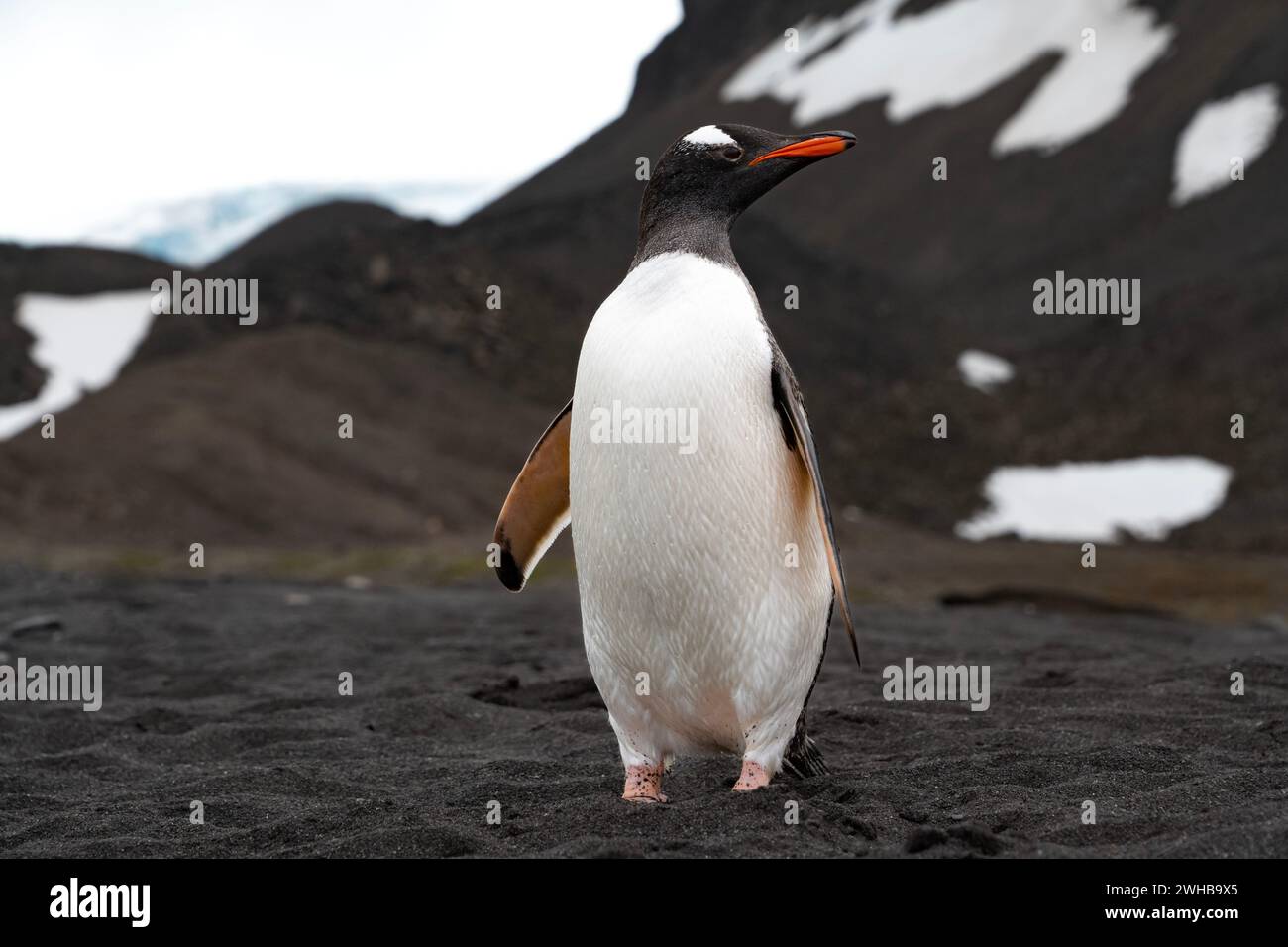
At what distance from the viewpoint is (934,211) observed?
199ft

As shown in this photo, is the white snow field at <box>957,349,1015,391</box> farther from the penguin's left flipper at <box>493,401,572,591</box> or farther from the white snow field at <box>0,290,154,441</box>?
the penguin's left flipper at <box>493,401,572,591</box>

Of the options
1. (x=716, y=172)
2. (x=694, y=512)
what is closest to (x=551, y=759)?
(x=694, y=512)

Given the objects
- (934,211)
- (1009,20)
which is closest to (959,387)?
(934,211)

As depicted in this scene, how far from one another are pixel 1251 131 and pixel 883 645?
5162 cm

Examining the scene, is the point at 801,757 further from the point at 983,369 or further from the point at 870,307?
the point at 870,307

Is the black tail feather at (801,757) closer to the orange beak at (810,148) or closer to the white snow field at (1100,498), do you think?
the orange beak at (810,148)

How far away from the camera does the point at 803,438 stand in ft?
13.6

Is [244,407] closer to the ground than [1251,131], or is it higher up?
closer to the ground

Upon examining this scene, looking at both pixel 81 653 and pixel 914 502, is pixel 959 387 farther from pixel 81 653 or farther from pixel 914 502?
pixel 81 653

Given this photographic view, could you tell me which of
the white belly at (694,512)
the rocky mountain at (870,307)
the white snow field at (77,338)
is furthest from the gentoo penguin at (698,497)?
the white snow field at (77,338)

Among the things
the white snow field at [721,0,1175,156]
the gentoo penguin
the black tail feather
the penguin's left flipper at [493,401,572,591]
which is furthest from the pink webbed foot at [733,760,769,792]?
the white snow field at [721,0,1175,156]

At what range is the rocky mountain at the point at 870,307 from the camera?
25188mm

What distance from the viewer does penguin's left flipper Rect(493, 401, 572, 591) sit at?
4.86 meters

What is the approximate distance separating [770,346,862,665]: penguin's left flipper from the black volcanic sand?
26.4 inches
